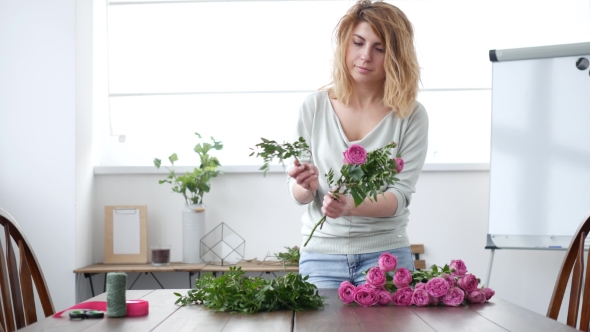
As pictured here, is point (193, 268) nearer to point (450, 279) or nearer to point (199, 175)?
point (199, 175)

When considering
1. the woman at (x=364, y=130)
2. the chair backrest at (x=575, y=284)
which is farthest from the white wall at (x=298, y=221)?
the chair backrest at (x=575, y=284)

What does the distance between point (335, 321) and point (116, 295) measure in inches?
18.6

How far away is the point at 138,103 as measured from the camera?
4.05 m

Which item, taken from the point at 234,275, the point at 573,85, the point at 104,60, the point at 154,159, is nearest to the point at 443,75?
the point at 573,85

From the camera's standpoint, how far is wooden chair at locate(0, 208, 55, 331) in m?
1.59

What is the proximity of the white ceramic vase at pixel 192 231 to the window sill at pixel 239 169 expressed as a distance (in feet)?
0.88

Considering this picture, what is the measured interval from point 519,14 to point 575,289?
8.67ft

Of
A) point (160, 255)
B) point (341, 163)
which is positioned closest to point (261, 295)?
point (341, 163)

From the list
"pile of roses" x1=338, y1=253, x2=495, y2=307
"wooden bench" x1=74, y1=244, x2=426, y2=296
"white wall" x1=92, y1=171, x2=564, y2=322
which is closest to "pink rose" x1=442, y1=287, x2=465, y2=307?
"pile of roses" x1=338, y1=253, x2=495, y2=307

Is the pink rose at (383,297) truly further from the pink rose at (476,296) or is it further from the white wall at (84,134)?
the white wall at (84,134)

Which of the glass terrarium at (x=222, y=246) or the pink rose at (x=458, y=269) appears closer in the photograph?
the pink rose at (x=458, y=269)

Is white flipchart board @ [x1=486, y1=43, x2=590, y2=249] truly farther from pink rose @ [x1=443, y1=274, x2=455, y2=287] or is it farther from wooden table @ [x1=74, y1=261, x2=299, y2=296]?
pink rose @ [x1=443, y1=274, x2=455, y2=287]

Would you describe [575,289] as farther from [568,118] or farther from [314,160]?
[568,118]

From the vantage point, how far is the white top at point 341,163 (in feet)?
6.44
